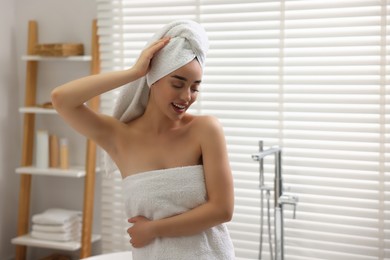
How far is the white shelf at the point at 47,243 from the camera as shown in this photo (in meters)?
3.05

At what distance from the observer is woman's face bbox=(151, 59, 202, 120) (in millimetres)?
1532

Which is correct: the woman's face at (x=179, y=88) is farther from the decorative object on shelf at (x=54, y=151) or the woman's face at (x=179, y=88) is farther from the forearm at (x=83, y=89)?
the decorative object on shelf at (x=54, y=151)

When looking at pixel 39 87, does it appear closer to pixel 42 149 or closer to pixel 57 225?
pixel 42 149

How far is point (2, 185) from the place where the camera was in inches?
132

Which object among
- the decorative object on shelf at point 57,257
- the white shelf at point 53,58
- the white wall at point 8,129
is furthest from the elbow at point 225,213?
the white wall at point 8,129

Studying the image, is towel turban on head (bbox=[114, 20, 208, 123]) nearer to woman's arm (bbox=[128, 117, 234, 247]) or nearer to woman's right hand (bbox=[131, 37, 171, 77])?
woman's right hand (bbox=[131, 37, 171, 77])

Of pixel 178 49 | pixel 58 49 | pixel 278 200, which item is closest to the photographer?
pixel 178 49

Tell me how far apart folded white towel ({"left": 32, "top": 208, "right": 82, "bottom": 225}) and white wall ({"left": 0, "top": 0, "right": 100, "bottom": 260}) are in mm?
147

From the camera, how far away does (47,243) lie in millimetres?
3088

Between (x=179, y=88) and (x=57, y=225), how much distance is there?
1826 mm

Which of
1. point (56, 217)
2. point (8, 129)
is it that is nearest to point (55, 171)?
point (56, 217)

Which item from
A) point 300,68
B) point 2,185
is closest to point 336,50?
point 300,68

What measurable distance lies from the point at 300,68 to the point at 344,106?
0.94 feet

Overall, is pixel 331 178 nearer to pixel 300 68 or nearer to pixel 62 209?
pixel 300 68
